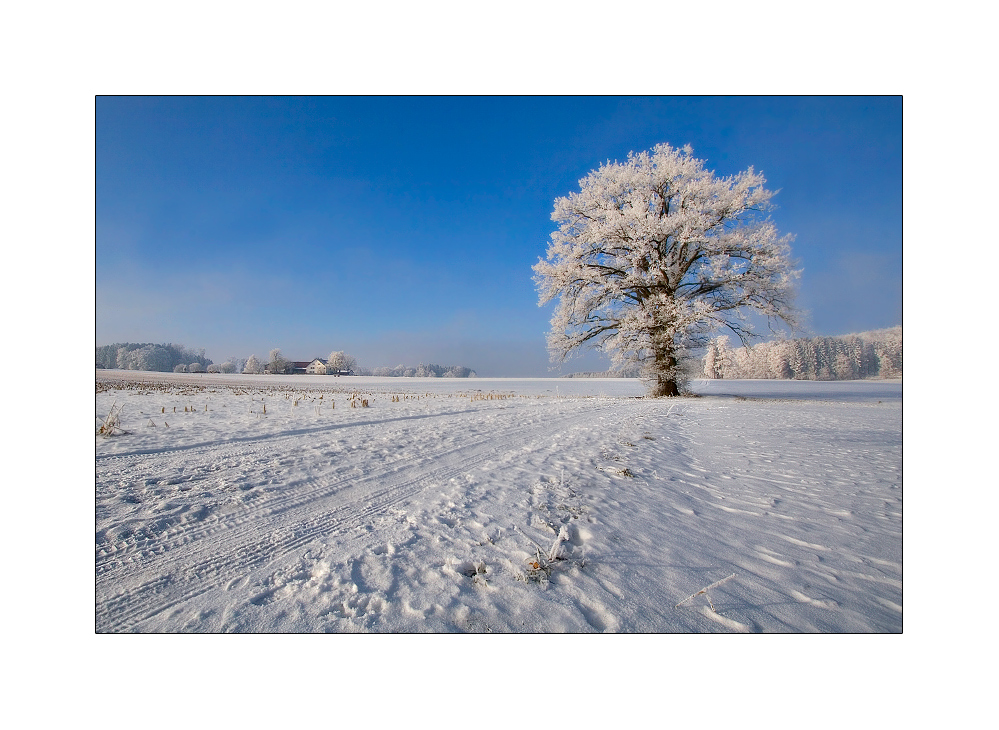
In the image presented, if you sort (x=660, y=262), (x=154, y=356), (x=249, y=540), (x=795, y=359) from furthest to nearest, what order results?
(x=795, y=359) → (x=660, y=262) → (x=154, y=356) → (x=249, y=540)

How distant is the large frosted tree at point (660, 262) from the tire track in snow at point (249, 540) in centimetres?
1247

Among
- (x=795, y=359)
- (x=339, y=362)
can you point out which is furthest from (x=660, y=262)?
(x=339, y=362)

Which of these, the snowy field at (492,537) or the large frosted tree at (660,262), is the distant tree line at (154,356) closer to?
the snowy field at (492,537)

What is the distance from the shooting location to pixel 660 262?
14680mm

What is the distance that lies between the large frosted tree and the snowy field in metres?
9.40

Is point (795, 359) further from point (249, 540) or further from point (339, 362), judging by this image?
point (339, 362)

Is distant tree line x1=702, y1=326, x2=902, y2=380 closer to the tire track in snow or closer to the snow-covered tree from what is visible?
the tire track in snow

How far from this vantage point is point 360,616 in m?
1.86

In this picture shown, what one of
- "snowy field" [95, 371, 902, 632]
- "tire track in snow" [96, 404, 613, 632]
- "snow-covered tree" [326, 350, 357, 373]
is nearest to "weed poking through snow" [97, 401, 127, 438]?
"snowy field" [95, 371, 902, 632]

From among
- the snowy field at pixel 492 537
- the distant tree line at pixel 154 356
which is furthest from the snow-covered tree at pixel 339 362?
the snowy field at pixel 492 537

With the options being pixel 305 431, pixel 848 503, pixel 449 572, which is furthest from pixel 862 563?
pixel 305 431

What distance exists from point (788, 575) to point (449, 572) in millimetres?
2064

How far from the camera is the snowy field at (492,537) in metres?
1.94

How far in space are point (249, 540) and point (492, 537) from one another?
1722 mm
